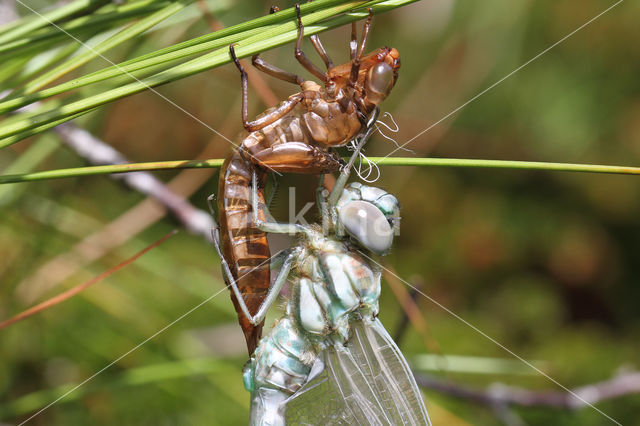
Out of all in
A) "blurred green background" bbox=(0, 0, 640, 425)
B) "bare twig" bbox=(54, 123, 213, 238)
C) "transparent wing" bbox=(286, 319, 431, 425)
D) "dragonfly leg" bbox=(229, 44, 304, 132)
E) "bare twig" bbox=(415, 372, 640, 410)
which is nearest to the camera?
"dragonfly leg" bbox=(229, 44, 304, 132)

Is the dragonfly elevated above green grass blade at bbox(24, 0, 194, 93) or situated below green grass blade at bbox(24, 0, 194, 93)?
below

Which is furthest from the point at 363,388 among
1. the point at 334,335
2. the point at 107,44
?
the point at 107,44

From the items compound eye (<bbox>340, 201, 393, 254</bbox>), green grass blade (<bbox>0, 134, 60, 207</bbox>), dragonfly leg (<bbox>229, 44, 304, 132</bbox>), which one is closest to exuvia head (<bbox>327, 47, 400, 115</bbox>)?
dragonfly leg (<bbox>229, 44, 304, 132</bbox>)

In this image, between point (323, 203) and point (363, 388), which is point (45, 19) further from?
point (363, 388)

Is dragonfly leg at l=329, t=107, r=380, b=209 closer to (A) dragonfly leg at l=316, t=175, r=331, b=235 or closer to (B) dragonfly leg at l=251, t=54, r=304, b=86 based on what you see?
(A) dragonfly leg at l=316, t=175, r=331, b=235

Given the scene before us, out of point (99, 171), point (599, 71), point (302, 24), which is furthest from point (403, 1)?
point (599, 71)

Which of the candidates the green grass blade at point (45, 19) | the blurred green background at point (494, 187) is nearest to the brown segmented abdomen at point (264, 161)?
the green grass blade at point (45, 19)

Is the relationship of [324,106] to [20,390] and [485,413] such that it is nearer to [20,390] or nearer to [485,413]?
[20,390]

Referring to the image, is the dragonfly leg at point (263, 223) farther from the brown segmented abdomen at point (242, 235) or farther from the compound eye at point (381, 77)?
the compound eye at point (381, 77)
